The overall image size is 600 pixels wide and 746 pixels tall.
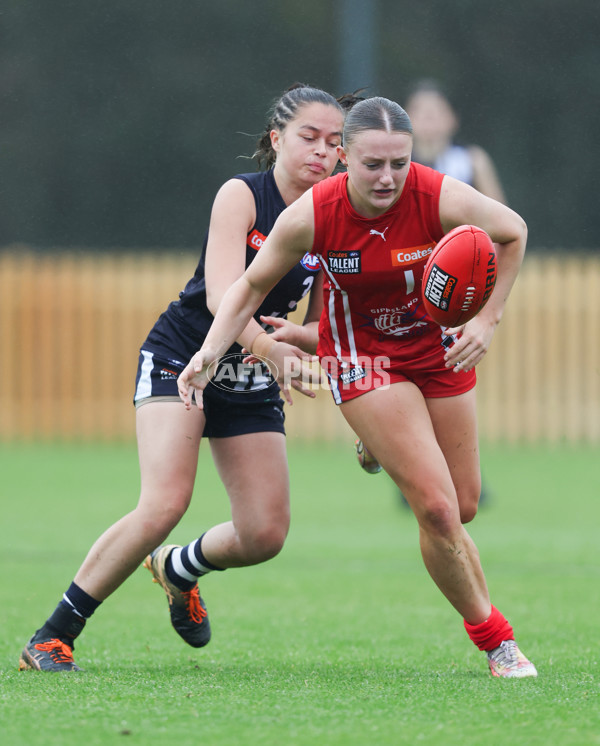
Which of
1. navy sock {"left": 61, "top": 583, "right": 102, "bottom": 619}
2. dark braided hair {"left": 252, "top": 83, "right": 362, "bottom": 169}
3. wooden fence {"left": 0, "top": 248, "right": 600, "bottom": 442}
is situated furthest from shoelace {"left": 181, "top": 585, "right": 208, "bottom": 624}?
wooden fence {"left": 0, "top": 248, "right": 600, "bottom": 442}

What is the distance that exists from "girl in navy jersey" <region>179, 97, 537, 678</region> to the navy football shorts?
41 centimetres

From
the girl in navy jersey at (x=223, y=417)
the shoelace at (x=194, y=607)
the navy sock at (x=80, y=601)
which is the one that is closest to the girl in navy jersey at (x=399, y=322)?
the girl in navy jersey at (x=223, y=417)

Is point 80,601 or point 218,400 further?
point 218,400

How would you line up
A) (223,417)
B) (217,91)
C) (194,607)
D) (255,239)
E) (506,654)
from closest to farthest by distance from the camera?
(506,654) → (255,239) → (223,417) → (194,607) → (217,91)

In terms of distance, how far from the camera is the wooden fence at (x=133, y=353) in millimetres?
16141

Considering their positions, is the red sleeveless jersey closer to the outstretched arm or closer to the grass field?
the outstretched arm

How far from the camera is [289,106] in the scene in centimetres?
473

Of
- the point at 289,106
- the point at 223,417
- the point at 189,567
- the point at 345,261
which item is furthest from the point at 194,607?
the point at 289,106

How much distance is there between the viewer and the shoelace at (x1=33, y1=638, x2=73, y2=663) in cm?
445

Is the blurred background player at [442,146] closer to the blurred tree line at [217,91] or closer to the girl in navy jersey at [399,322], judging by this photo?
the girl in navy jersey at [399,322]

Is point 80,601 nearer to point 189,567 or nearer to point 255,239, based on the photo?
point 189,567

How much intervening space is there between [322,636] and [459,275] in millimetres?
2072

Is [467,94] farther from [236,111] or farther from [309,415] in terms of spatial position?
[309,415]

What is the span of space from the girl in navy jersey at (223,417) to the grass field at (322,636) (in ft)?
0.94
